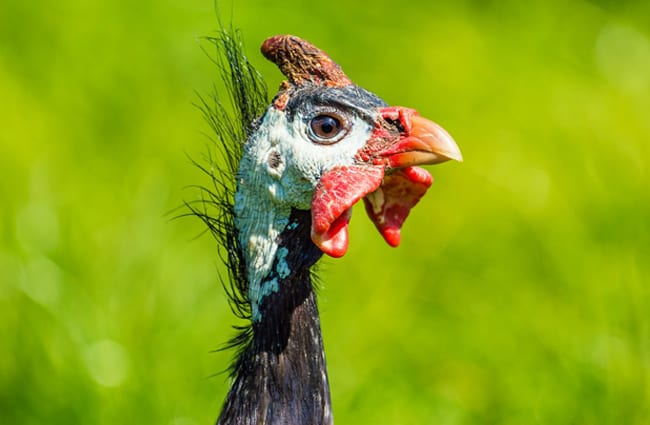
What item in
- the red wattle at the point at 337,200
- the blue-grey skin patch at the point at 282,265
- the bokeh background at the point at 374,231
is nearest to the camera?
the red wattle at the point at 337,200

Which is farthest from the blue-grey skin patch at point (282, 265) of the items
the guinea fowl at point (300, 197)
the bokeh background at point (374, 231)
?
the bokeh background at point (374, 231)

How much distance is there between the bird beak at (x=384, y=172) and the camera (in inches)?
72.4

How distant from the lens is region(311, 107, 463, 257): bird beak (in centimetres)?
184

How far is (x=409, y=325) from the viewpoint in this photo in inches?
147

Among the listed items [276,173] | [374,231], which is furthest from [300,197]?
[374,231]

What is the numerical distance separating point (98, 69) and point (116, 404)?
69.1 inches

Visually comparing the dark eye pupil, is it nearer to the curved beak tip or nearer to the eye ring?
the eye ring

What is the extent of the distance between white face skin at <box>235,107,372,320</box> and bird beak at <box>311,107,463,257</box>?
1.0 inches

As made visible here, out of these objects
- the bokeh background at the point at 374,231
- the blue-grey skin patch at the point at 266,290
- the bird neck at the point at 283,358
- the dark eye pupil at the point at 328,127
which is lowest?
the bird neck at the point at 283,358

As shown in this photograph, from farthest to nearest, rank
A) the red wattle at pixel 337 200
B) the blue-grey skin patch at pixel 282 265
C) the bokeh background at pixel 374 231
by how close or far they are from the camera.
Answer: the bokeh background at pixel 374 231 → the blue-grey skin patch at pixel 282 265 → the red wattle at pixel 337 200

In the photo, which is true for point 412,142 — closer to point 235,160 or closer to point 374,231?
point 235,160

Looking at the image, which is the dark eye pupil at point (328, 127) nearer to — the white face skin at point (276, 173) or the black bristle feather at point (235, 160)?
the white face skin at point (276, 173)

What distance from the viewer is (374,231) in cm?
403

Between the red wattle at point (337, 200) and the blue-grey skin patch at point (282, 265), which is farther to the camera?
the blue-grey skin patch at point (282, 265)
